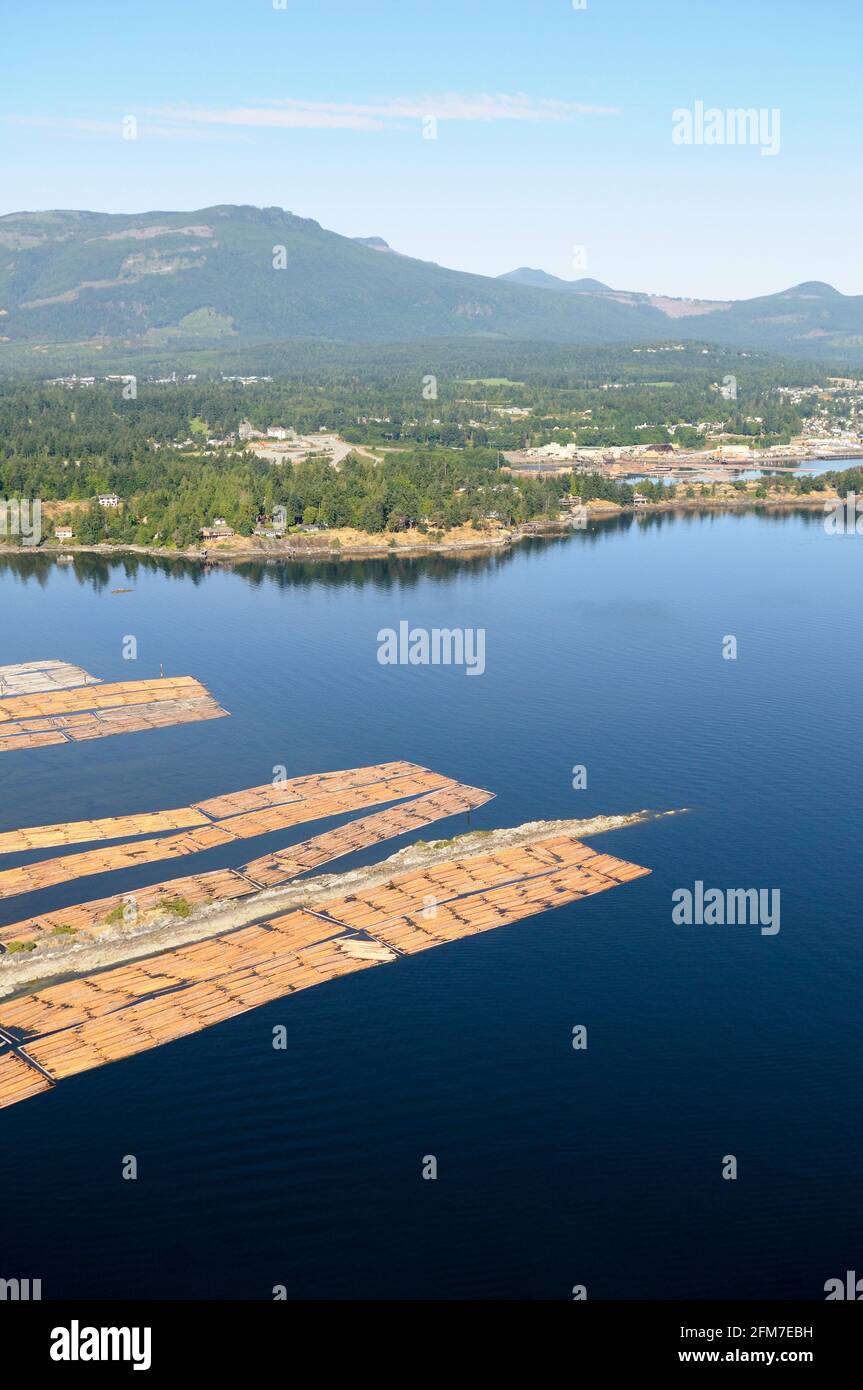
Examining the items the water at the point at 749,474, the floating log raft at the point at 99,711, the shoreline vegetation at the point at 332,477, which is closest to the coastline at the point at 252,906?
the floating log raft at the point at 99,711

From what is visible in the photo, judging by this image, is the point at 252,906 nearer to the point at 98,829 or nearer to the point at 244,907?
the point at 244,907

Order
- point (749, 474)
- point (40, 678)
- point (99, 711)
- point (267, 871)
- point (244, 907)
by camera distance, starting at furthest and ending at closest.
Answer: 1. point (749, 474)
2. point (40, 678)
3. point (99, 711)
4. point (267, 871)
5. point (244, 907)

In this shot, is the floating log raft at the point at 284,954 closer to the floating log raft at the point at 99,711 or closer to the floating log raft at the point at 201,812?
the floating log raft at the point at 201,812

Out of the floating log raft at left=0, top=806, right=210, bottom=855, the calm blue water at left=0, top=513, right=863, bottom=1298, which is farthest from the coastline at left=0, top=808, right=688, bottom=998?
the floating log raft at left=0, top=806, right=210, bottom=855

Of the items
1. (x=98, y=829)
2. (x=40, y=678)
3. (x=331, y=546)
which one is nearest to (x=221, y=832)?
(x=98, y=829)

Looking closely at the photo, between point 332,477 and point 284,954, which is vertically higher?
point 332,477

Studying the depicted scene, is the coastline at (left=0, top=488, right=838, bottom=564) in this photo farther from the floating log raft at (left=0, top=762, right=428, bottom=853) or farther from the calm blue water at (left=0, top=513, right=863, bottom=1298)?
the floating log raft at (left=0, top=762, right=428, bottom=853)
